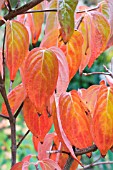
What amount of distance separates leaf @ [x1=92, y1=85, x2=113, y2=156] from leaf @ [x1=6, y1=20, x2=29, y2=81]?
0.40 ft

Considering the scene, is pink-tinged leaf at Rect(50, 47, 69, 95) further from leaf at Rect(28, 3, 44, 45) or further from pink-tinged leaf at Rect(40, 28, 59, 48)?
leaf at Rect(28, 3, 44, 45)

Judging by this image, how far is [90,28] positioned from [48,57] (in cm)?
12

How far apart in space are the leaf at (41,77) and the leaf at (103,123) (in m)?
0.07

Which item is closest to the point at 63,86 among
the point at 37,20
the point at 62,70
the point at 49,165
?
the point at 62,70

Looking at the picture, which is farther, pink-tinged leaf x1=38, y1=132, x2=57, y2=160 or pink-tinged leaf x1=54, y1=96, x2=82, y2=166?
pink-tinged leaf x1=38, y1=132, x2=57, y2=160

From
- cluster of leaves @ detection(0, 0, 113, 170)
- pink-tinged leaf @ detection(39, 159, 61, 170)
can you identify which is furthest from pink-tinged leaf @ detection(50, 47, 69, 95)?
pink-tinged leaf @ detection(39, 159, 61, 170)

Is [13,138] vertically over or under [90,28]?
under

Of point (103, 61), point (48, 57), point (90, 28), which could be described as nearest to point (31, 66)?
point (48, 57)

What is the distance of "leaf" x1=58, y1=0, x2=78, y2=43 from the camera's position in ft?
1.52

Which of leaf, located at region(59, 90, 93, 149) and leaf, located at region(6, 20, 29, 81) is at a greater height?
leaf, located at region(6, 20, 29, 81)

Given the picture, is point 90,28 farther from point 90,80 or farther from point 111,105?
point 90,80

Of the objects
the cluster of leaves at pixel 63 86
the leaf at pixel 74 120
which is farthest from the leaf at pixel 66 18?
the leaf at pixel 74 120

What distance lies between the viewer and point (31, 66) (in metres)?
0.53

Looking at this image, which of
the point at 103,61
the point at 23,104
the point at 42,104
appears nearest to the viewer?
the point at 42,104
